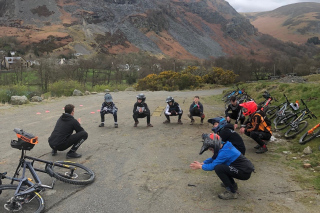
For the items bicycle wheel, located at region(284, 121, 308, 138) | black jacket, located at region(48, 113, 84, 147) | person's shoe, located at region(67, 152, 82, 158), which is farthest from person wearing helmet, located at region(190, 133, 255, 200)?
bicycle wheel, located at region(284, 121, 308, 138)

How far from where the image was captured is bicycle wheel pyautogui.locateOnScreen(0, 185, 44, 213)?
3.62 m

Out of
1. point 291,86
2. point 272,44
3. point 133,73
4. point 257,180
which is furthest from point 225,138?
point 272,44

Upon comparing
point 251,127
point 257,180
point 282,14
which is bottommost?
point 257,180

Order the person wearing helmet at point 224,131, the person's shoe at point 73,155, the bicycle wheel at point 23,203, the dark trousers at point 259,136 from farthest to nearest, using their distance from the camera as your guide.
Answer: the dark trousers at point 259,136 < the person's shoe at point 73,155 < the person wearing helmet at point 224,131 < the bicycle wheel at point 23,203

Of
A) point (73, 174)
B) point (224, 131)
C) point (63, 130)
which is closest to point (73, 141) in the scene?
point (63, 130)

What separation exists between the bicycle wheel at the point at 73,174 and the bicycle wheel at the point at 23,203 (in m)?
0.75

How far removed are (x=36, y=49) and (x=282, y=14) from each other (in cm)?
15972

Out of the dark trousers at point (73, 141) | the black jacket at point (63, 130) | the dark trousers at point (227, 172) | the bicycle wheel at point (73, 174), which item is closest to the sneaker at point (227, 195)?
the dark trousers at point (227, 172)

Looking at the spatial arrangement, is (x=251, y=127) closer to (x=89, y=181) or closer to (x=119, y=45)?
(x=89, y=181)

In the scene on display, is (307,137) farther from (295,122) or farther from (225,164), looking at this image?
(225,164)

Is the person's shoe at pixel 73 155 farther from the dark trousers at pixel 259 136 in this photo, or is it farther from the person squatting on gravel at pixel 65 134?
the dark trousers at pixel 259 136

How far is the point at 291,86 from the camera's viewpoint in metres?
13.5

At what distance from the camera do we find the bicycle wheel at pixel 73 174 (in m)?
4.56

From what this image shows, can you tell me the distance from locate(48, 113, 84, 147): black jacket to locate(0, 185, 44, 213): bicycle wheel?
6.41 ft
